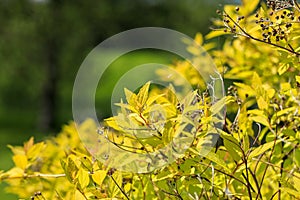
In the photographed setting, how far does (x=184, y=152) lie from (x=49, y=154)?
663 millimetres

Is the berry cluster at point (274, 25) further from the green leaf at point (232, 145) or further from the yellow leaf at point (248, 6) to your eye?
the yellow leaf at point (248, 6)

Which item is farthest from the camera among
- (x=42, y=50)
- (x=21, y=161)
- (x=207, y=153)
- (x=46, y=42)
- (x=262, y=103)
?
(x=42, y=50)

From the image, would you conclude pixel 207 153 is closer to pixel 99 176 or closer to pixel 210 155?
pixel 210 155

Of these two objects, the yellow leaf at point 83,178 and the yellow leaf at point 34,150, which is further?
the yellow leaf at point 34,150

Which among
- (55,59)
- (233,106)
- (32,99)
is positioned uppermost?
(32,99)

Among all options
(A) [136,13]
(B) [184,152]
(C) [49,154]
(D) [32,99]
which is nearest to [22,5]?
(D) [32,99]

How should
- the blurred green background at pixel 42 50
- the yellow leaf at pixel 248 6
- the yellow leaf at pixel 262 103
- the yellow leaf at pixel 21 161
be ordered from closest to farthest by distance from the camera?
the yellow leaf at pixel 262 103
the yellow leaf at pixel 21 161
the yellow leaf at pixel 248 6
the blurred green background at pixel 42 50

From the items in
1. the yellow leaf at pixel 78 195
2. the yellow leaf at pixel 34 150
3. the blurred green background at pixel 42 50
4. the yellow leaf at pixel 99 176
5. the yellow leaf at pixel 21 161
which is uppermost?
the blurred green background at pixel 42 50

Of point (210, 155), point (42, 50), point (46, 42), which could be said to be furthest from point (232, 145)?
point (42, 50)

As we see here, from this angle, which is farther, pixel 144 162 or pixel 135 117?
pixel 144 162

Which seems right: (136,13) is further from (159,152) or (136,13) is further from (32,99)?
(159,152)

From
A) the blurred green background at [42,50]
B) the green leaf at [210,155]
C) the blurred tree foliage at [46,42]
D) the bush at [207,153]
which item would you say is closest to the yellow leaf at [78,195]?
the bush at [207,153]

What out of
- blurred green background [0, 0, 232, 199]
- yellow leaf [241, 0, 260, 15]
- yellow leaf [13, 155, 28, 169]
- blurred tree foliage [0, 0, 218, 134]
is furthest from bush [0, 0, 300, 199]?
blurred tree foliage [0, 0, 218, 134]

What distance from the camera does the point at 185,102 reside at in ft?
2.87
